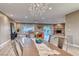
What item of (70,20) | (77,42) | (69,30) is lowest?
(77,42)

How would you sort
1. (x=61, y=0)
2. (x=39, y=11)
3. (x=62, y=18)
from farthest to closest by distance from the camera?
(x=62, y=18) < (x=39, y=11) < (x=61, y=0)

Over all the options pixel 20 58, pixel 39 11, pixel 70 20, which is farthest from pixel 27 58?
pixel 70 20

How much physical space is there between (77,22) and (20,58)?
4875mm

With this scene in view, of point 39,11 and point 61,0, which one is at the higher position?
point 39,11

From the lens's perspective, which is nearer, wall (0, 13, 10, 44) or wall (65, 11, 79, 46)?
wall (65, 11, 79, 46)

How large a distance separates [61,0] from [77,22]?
469 cm

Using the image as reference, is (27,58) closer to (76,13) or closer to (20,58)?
(20,58)

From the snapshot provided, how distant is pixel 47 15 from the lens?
18.1ft

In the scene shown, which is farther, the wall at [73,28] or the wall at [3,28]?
the wall at [3,28]

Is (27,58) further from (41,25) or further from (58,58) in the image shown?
(41,25)

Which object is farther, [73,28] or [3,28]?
[3,28]

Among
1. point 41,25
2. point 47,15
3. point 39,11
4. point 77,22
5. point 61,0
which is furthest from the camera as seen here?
point 41,25

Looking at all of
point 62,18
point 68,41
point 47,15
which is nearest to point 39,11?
point 47,15

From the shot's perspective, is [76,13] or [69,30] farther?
[69,30]
